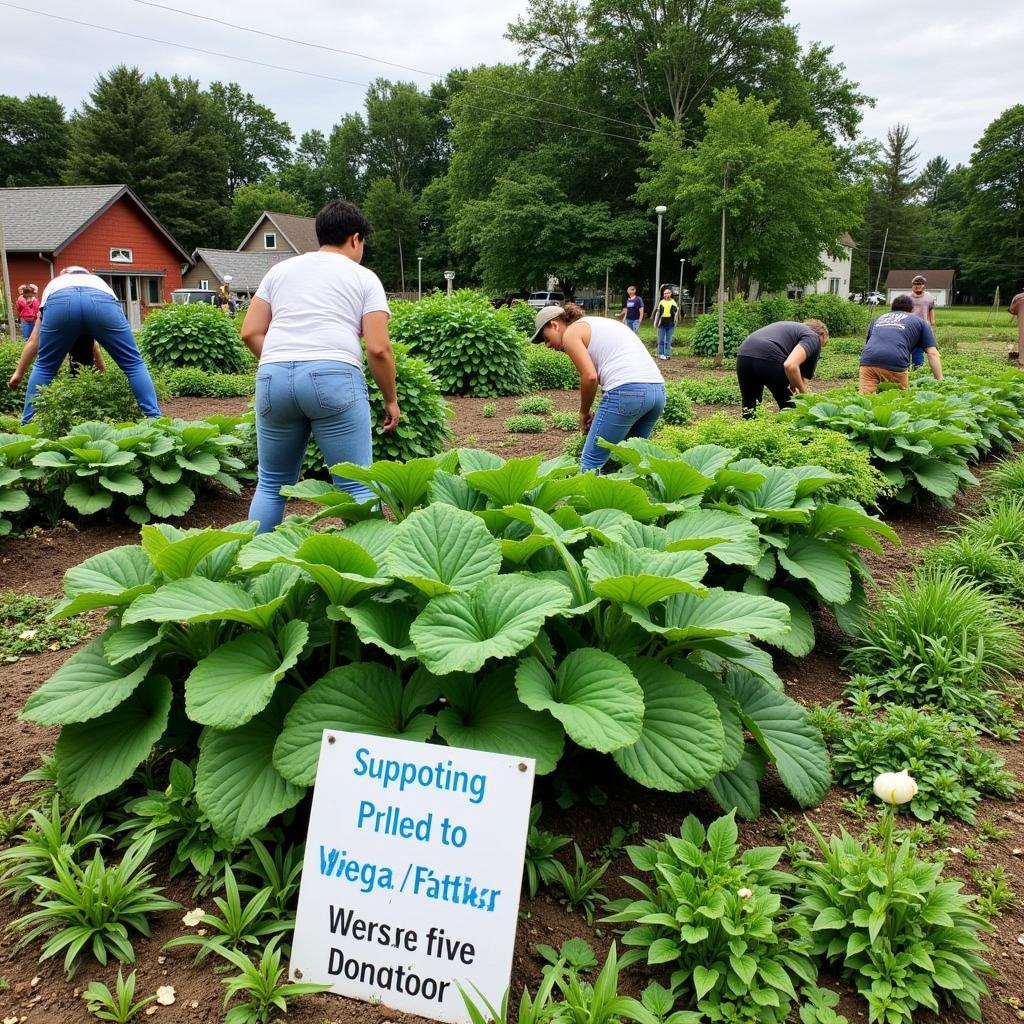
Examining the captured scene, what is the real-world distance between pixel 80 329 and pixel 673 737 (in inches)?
205

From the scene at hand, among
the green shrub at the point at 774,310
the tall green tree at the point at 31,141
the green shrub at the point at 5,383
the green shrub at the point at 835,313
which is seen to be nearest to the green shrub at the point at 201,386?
the green shrub at the point at 5,383

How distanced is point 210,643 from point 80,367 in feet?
14.7

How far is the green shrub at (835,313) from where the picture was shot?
1055 inches

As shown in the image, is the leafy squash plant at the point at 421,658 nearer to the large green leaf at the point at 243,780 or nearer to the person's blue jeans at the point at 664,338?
the large green leaf at the point at 243,780

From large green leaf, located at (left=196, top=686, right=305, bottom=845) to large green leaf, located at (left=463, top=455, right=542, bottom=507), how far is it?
3.27 ft

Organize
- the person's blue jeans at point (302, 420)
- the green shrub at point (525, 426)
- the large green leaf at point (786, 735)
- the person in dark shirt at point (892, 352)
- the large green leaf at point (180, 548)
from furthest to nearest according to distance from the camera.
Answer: the green shrub at point (525, 426) → the person in dark shirt at point (892, 352) → the person's blue jeans at point (302, 420) → the large green leaf at point (786, 735) → the large green leaf at point (180, 548)

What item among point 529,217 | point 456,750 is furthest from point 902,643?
point 529,217

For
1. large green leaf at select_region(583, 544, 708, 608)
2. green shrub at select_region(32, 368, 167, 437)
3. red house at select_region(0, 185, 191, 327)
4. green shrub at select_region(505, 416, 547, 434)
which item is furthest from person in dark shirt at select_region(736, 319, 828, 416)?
red house at select_region(0, 185, 191, 327)

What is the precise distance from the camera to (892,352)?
7.12 m

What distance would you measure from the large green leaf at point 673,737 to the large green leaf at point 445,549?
1.54 ft

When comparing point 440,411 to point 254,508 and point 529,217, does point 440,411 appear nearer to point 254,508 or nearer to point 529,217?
point 254,508

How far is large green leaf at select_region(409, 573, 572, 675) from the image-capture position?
1.63 metres

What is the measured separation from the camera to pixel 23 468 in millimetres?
4500

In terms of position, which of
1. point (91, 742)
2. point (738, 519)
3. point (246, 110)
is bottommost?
point (91, 742)
